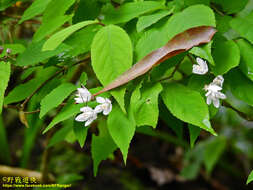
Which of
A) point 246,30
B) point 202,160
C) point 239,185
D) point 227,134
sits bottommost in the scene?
point 239,185

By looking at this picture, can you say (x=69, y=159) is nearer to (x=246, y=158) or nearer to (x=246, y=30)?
(x=246, y=158)

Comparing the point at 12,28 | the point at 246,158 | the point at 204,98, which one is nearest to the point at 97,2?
the point at 204,98

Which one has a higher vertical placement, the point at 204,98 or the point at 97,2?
the point at 97,2

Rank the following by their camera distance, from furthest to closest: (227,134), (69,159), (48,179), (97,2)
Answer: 1. (227,134)
2. (69,159)
3. (48,179)
4. (97,2)

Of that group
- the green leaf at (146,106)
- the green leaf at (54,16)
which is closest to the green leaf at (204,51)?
the green leaf at (146,106)

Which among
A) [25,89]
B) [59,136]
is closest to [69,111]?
[25,89]

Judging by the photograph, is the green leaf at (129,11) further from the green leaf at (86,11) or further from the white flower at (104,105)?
the white flower at (104,105)

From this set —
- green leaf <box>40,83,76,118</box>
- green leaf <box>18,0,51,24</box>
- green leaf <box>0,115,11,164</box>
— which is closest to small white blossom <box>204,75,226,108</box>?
green leaf <box>40,83,76,118</box>
